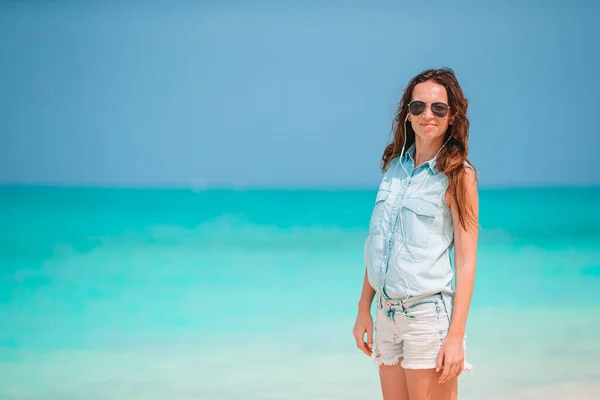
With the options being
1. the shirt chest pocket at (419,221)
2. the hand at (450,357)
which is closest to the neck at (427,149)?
the shirt chest pocket at (419,221)

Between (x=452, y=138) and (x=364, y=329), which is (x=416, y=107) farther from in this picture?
(x=364, y=329)

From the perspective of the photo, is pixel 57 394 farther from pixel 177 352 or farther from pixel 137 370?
pixel 177 352

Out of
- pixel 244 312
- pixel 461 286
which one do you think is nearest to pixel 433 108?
pixel 461 286

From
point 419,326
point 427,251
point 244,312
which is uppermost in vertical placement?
point 244,312

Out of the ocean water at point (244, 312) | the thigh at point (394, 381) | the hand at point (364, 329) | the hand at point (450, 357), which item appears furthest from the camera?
the ocean water at point (244, 312)

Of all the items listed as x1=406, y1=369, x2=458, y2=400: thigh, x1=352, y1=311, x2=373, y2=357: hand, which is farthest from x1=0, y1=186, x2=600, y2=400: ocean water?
x1=406, y1=369, x2=458, y2=400: thigh

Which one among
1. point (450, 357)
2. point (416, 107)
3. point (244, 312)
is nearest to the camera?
point (450, 357)

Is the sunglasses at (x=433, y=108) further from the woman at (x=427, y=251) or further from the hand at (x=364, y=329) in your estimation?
the hand at (x=364, y=329)

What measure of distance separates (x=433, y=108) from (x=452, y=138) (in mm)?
86

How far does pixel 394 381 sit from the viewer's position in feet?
5.97

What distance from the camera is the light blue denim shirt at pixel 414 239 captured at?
173 cm

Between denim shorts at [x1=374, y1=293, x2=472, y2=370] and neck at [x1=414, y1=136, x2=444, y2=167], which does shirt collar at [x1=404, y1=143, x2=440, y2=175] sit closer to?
neck at [x1=414, y1=136, x2=444, y2=167]

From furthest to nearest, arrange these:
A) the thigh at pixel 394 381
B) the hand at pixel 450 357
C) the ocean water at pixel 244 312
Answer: the ocean water at pixel 244 312
the thigh at pixel 394 381
the hand at pixel 450 357

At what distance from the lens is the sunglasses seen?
178cm
